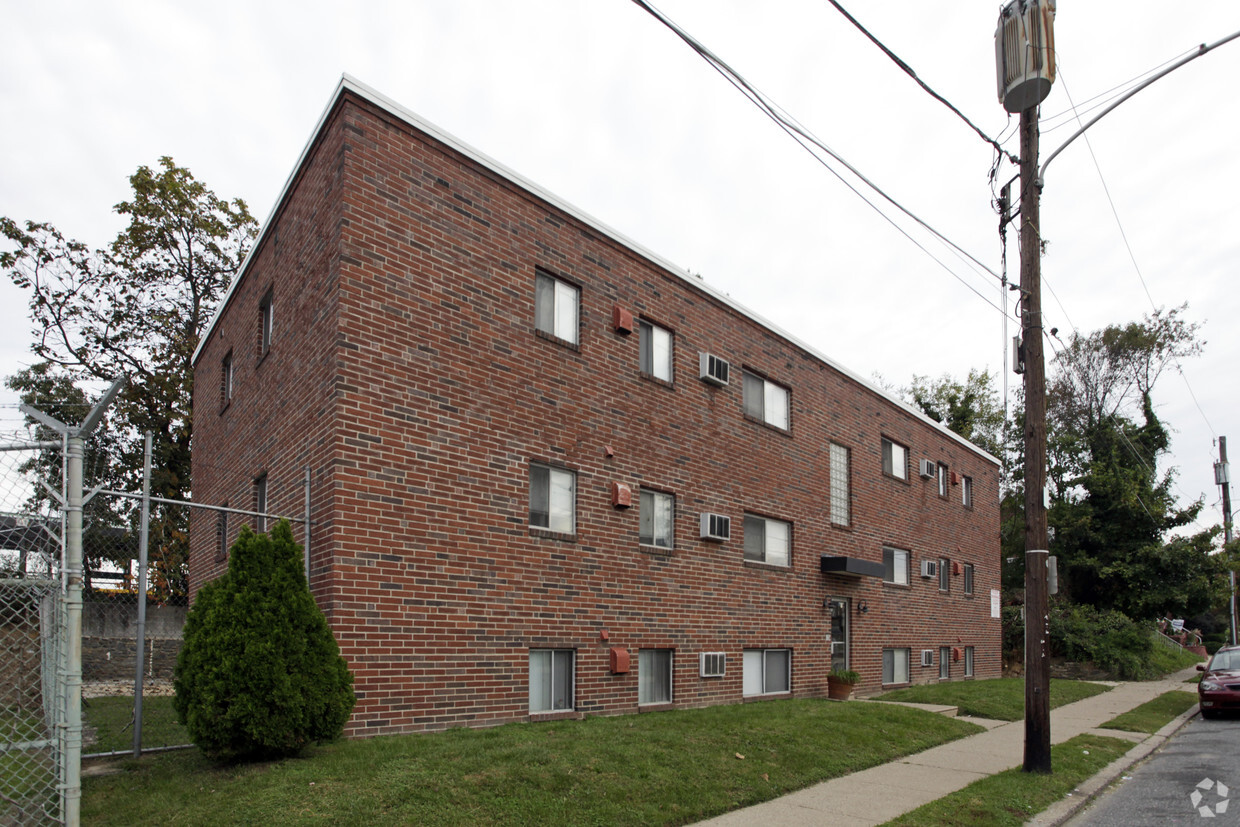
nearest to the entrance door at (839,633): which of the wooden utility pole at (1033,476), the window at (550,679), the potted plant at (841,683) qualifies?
the potted plant at (841,683)

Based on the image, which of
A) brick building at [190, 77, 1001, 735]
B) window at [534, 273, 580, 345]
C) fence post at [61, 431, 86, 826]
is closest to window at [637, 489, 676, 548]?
brick building at [190, 77, 1001, 735]

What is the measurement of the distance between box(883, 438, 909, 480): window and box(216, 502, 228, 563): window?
559 inches

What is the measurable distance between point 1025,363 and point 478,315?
6659mm

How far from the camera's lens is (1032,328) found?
10633 mm

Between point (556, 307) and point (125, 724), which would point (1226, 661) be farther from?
point (125, 724)

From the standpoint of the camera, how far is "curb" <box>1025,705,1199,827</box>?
810 cm

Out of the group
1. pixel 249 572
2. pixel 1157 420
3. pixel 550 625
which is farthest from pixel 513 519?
pixel 1157 420

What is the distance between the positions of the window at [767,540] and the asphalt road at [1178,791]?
6.44 meters

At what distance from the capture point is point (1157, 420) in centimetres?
4041

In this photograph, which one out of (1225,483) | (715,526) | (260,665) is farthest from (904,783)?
(1225,483)

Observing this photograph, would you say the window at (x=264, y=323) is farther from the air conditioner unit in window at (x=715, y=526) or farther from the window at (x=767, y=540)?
the window at (x=767, y=540)

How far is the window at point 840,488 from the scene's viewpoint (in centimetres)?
1872

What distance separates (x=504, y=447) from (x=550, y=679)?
304 centimetres

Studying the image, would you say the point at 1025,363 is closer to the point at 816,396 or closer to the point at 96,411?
the point at 816,396
